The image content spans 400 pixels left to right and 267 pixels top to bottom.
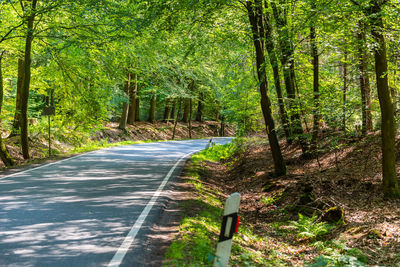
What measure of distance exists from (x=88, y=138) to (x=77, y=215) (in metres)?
19.4

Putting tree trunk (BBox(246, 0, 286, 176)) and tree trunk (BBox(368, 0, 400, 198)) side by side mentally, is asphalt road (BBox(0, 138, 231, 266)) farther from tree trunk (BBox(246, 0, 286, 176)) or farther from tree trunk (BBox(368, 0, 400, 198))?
tree trunk (BBox(368, 0, 400, 198))

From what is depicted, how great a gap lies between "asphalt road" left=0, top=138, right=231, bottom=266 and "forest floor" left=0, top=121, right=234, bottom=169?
16.1 ft

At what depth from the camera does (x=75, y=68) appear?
16.4m

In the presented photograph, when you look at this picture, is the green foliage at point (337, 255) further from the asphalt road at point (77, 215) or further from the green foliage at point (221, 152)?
the green foliage at point (221, 152)

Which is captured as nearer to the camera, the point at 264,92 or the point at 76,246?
the point at 76,246

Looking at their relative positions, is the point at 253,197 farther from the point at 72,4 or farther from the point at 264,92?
the point at 72,4

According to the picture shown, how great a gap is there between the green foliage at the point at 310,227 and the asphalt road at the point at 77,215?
3.02 m

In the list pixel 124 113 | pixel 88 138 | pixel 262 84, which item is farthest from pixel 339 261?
pixel 124 113

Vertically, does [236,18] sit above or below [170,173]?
above

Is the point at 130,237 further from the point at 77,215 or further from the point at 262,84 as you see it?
the point at 262,84

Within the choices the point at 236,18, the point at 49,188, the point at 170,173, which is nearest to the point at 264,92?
the point at 236,18

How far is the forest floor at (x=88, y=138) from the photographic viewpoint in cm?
1852

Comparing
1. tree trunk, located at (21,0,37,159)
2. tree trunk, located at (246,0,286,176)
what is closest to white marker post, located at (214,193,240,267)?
tree trunk, located at (246,0,286,176)

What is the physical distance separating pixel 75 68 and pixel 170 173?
7.89m
